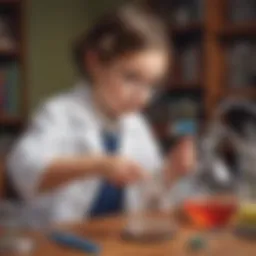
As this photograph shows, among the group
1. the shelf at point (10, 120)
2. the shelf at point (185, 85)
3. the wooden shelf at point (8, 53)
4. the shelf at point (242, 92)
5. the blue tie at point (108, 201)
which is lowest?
the blue tie at point (108, 201)

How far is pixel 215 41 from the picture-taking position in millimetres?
2541

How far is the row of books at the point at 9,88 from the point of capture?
105 inches

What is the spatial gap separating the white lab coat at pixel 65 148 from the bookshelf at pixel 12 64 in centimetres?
120

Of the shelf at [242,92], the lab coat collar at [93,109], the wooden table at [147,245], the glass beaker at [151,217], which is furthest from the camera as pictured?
the shelf at [242,92]

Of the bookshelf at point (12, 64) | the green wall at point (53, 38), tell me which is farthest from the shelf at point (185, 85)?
the bookshelf at point (12, 64)

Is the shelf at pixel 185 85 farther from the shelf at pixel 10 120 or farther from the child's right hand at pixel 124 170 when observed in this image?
the child's right hand at pixel 124 170

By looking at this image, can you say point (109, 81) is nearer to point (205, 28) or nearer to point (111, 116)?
point (111, 116)

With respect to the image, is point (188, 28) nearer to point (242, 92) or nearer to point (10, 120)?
point (242, 92)

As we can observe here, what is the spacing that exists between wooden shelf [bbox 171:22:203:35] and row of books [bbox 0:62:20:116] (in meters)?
0.67

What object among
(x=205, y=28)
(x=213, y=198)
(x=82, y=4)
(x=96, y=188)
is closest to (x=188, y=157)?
(x=213, y=198)

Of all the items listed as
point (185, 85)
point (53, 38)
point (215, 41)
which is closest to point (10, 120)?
point (53, 38)

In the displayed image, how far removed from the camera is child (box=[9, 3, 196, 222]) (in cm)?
134

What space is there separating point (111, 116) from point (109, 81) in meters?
0.11

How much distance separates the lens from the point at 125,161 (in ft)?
3.68
